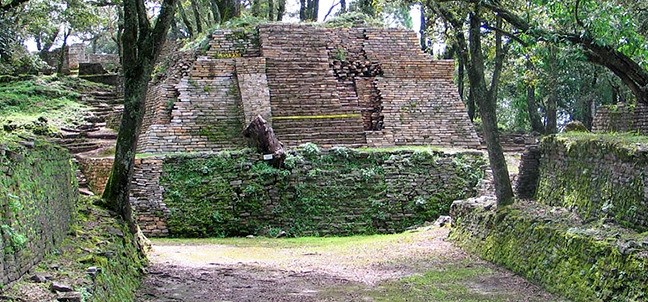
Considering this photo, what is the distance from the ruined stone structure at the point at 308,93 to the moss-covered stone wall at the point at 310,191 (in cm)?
166

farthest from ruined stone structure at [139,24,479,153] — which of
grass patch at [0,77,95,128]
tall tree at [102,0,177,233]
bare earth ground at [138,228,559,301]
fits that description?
tall tree at [102,0,177,233]

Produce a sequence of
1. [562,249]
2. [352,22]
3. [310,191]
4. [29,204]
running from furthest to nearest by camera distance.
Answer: [352,22] → [310,191] → [562,249] → [29,204]

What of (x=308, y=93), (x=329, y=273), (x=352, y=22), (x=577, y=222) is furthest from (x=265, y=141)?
(x=577, y=222)

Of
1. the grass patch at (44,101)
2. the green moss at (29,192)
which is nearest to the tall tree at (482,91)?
the green moss at (29,192)

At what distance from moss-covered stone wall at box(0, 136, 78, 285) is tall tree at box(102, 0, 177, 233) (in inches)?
49.8

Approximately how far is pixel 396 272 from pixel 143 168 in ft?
19.6

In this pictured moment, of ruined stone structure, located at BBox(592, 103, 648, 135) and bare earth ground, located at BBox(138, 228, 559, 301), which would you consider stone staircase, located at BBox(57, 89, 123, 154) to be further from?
ruined stone structure, located at BBox(592, 103, 648, 135)

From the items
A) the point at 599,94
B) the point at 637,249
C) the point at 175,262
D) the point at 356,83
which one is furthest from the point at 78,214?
the point at 599,94

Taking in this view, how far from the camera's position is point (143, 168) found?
1297cm

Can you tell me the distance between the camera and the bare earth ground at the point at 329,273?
7.24 m

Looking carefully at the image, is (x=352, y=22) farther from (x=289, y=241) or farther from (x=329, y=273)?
(x=329, y=273)

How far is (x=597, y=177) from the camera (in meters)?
7.67

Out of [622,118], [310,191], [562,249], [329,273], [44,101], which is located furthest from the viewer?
[44,101]

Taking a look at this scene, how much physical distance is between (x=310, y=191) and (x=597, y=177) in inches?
245
